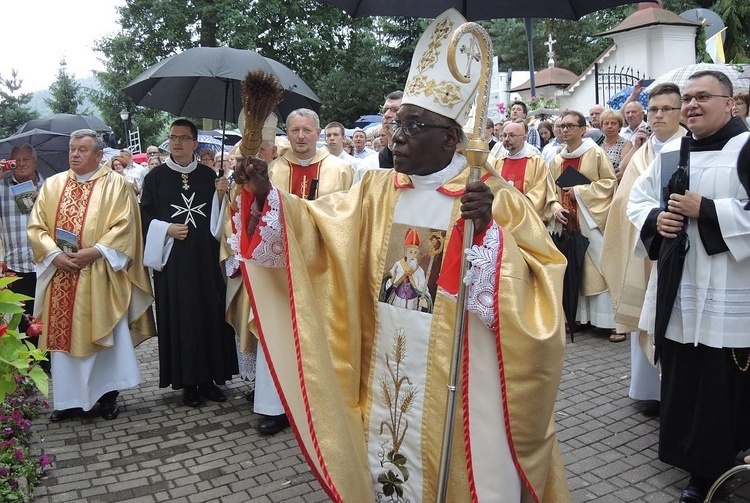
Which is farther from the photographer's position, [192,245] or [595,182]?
[595,182]

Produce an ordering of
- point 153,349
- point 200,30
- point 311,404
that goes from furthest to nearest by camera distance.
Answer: point 200,30, point 153,349, point 311,404

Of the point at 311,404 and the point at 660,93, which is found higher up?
the point at 660,93

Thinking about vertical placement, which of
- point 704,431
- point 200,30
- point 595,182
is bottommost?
point 704,431

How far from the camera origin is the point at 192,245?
5.73 metres

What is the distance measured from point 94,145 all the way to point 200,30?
24094 mm

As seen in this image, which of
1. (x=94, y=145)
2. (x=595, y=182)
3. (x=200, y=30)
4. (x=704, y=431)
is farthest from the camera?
(x=200, y=30)

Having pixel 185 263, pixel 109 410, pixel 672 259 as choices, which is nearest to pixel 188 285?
pixel 185 263

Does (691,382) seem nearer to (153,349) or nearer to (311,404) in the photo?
(311,404)

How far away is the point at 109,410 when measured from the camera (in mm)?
5598

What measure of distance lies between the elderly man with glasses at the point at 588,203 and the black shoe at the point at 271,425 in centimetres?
384

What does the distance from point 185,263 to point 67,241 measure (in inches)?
36.5

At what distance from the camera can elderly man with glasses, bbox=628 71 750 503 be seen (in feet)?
11.9

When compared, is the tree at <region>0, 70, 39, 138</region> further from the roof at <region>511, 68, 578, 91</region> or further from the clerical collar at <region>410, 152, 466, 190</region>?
the clerical collar at <region>410, 152, 466, 190</region>

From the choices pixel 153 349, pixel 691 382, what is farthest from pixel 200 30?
pixel 691 382
